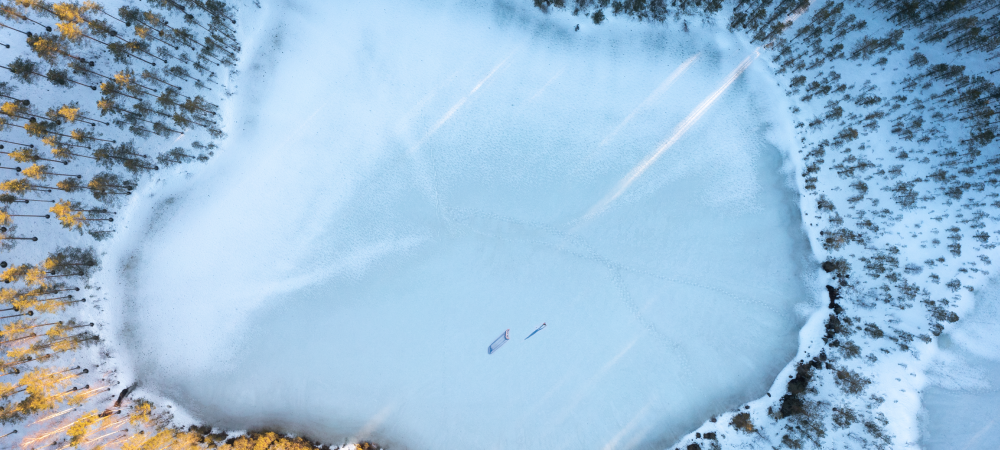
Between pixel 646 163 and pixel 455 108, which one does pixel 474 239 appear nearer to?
pixel 455 108

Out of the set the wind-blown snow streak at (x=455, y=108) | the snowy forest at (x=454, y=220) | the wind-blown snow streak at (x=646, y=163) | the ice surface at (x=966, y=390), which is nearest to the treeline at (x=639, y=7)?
the snowy forest at (x=454, y=220)

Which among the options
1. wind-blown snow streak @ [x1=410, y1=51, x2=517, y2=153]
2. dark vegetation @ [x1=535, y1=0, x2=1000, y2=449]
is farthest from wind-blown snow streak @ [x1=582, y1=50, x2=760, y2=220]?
wind-blown snow streak @ [x1=410, y1=51, x2=517, y2=153]

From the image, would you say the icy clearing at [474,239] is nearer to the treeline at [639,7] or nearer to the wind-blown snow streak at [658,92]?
the wind-blown snow streak at [658,92]

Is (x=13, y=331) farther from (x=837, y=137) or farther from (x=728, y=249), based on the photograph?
(x=837, y=137)

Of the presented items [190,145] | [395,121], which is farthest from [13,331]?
[395,121]

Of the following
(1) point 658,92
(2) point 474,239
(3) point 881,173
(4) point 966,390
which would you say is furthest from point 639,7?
(4) point 966,390
